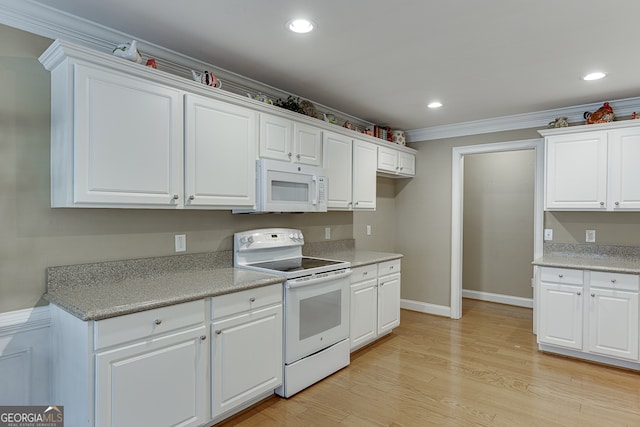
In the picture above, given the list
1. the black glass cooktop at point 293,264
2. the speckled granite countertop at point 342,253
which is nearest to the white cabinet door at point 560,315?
the speckled granite countertop at point 342,253

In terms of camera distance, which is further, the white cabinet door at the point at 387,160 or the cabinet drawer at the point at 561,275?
the white cabinet door at the point at 387,160

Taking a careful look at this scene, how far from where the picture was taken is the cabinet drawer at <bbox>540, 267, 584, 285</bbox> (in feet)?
11.3

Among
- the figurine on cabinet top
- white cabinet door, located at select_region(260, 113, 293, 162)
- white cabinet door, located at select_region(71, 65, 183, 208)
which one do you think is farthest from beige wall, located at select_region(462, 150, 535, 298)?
white cabinet door, located at select_region(71, 65, 183, 208)

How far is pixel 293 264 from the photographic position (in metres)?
3.15

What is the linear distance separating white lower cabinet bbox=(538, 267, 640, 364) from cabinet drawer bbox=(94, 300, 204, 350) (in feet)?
10.7

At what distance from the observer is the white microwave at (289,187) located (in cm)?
286

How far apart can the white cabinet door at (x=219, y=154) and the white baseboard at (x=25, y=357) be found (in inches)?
41.6

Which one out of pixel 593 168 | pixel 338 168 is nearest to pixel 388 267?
pixel 338 168

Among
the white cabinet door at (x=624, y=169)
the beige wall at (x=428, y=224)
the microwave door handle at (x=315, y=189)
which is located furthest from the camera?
the beige wall at (x=428, y=224)

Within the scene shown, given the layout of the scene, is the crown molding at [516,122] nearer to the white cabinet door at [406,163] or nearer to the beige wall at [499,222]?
the white cabinet door at [406,163]

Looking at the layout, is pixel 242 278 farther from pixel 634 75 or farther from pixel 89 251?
pixel 634 75

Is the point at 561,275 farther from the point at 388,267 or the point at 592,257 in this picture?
the point at 388,267

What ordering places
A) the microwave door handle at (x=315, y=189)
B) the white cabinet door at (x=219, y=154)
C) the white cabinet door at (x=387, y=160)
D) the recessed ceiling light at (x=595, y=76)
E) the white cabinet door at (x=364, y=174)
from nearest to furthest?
1. the white cabinet door at (x=219, y=154)
2. the recessed ceiling light at (x=595, y=76)
3. the microwave door handle at (x=315, y=189)
4. the white cabinet door at (x=364, y=174)
5. the white cabinet door at (x=387, y=160)

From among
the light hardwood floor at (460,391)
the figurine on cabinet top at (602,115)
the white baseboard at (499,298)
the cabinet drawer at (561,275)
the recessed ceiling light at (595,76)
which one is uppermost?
the recessed ceiling light at (595,76)
